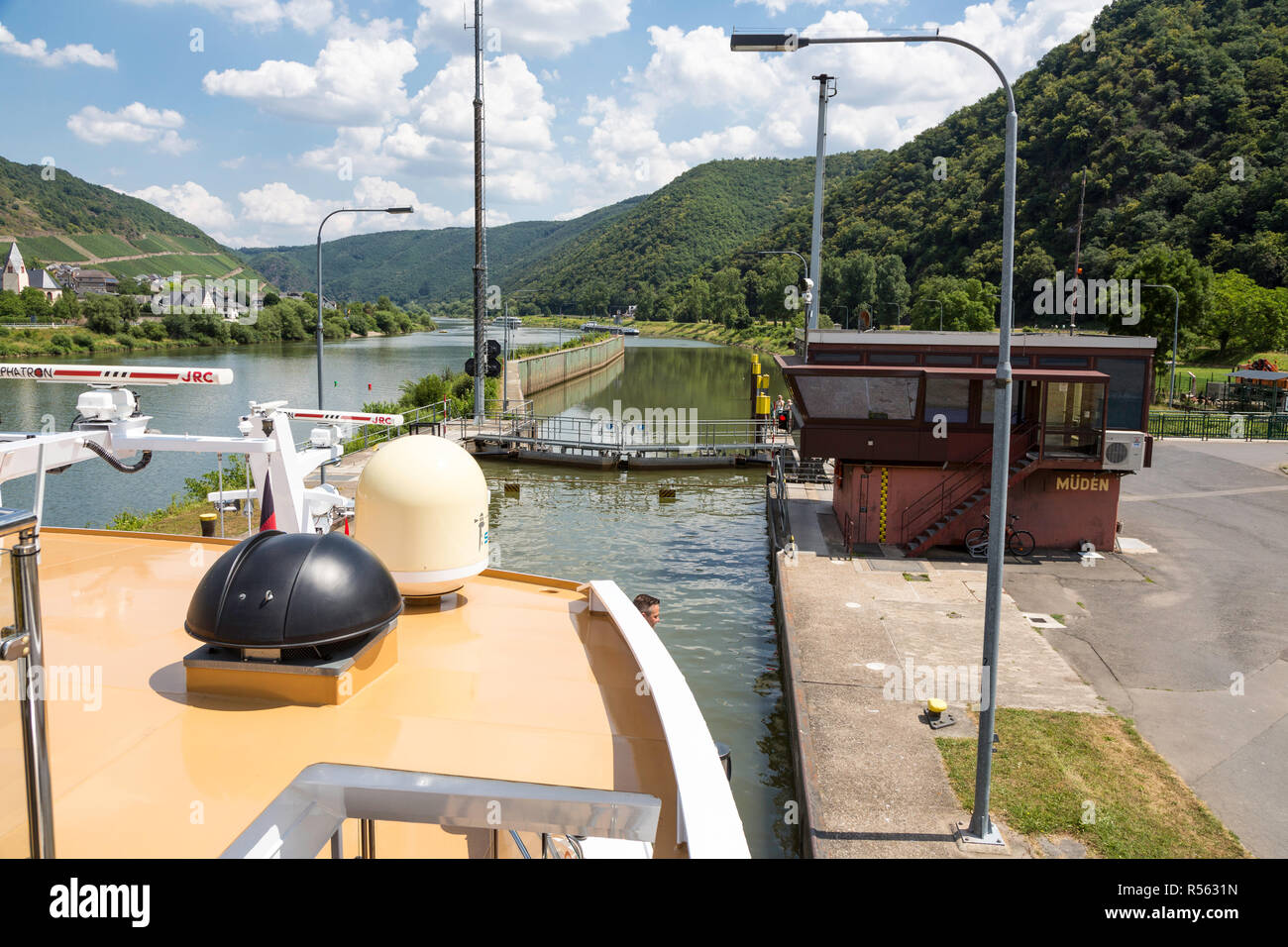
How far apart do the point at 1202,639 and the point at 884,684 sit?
7126mm

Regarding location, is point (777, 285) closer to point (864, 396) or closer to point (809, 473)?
point (809, 473)

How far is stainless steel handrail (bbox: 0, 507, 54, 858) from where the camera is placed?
9.62 ft

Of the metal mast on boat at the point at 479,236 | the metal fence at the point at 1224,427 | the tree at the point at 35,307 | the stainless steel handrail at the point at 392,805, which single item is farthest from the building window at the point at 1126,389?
the tree at the point at 35,307

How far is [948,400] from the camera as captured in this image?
24.0m

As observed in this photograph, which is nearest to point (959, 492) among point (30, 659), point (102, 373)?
point (102, 373)

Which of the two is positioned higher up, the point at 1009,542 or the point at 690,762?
the point at 690,762

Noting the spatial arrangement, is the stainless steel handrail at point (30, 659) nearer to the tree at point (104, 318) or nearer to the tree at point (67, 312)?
the tree at point (104, 318)

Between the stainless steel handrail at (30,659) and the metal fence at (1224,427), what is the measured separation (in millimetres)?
49934

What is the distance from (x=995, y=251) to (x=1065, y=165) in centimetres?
1472

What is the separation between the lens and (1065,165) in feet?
341

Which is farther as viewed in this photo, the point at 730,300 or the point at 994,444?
the point at 730,300

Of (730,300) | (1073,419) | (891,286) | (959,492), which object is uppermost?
(730,300)

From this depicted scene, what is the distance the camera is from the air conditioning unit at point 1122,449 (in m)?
23.0
